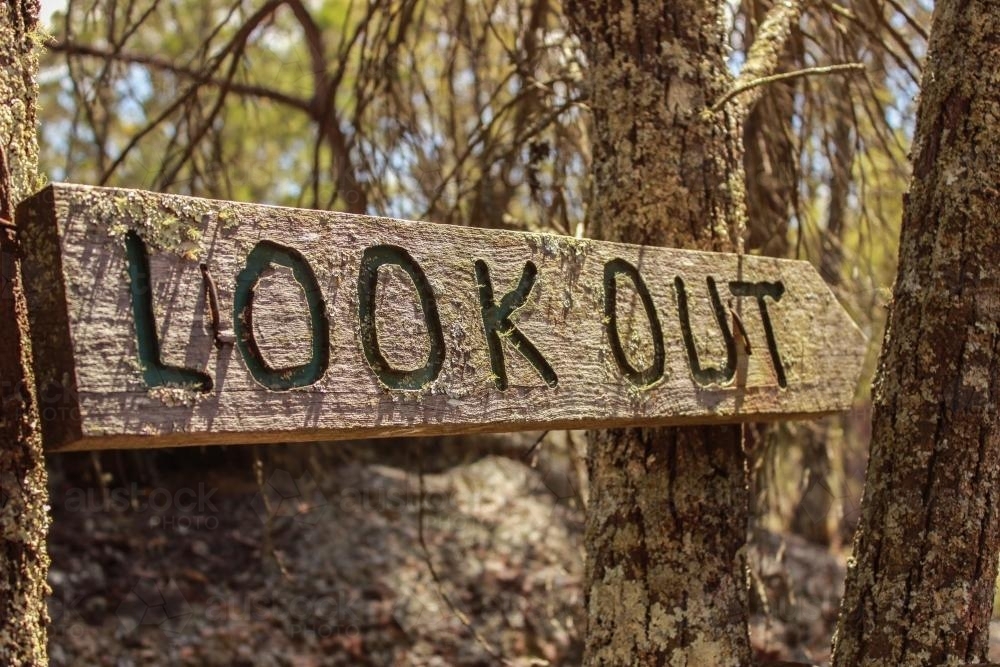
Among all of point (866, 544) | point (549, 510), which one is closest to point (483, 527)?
point (549, 510)

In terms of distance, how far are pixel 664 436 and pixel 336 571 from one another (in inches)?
97.0

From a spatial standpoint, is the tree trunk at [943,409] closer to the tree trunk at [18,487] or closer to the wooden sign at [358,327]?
the wooden sign at [358,327]

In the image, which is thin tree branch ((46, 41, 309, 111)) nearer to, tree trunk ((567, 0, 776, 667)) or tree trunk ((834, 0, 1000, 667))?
tree trunk ((567, 0, 776, 667))

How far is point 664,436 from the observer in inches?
67.5

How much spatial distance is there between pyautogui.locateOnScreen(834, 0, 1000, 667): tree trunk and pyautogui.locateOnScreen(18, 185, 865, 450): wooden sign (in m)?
0.26

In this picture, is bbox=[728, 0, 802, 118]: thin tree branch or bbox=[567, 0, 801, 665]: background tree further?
bbox=[728, 0, 802, 118]: thin tree branch

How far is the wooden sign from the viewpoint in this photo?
1.05 meters

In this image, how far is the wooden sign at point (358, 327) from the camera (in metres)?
1.05

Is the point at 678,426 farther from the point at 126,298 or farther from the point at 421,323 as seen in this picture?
the point at 126,298

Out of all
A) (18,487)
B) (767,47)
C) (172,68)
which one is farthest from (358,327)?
(172,68)

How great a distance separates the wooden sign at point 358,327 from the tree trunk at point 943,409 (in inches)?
10.1

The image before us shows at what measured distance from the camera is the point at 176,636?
3.45 metres

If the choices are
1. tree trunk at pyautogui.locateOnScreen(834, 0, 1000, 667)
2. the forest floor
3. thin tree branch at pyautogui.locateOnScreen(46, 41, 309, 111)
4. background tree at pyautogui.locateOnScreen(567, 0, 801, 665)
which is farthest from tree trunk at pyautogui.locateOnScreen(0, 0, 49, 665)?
the forest floor

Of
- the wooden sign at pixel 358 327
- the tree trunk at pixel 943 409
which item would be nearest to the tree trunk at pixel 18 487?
the wooden sign at pixel 358 327
